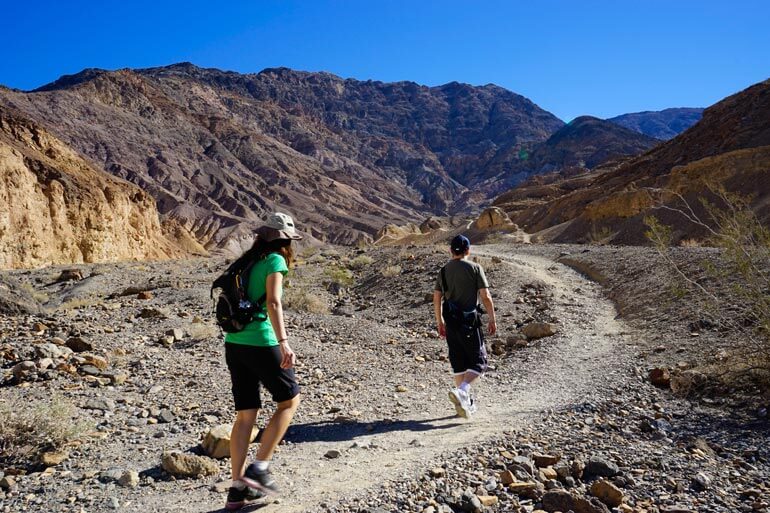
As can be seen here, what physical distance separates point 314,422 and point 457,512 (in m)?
2.17

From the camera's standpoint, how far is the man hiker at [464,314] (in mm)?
5199

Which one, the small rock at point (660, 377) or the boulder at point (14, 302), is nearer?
the small rock at point (660, 377)

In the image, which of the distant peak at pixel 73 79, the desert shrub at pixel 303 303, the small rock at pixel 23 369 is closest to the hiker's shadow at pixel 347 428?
the small rock at pixel 23 369

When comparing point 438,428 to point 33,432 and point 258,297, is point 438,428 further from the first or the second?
point 33,432

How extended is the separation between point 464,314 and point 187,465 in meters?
2.84

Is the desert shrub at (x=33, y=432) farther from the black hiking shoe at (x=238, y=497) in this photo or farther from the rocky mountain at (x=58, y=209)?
the rocky mountain at (x=58, y=209)

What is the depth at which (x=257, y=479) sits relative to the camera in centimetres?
322

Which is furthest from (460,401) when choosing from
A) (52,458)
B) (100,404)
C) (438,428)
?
(100,404)

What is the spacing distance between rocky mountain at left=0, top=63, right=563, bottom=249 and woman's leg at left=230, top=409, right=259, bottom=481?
76083 mm

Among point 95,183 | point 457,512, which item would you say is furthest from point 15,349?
point 95,183

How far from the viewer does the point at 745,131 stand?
111 feet

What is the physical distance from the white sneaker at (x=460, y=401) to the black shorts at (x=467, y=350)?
0.28 m

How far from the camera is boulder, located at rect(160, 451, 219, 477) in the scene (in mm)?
3705

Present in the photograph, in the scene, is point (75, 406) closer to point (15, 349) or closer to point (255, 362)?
point (15, 349)
